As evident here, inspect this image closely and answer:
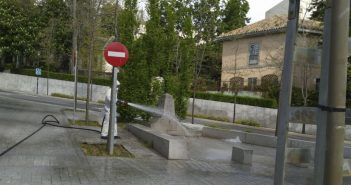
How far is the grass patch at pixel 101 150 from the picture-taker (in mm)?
10834

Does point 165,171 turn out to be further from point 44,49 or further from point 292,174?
point 44,49

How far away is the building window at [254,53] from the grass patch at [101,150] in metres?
29.2

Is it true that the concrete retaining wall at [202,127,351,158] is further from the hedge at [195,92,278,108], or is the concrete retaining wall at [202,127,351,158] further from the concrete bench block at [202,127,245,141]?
the hedge at [195,92,278,108]

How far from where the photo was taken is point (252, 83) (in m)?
38.8

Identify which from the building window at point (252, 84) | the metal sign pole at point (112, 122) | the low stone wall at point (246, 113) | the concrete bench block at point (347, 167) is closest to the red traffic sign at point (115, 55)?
the metal sign pole at point (112, 122)

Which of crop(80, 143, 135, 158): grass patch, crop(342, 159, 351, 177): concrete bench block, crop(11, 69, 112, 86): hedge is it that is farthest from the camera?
crop(11, 69, 112, 86): hedge

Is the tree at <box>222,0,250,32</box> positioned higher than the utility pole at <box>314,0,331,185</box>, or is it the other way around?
the tree at <box>222,0,250,32</box>

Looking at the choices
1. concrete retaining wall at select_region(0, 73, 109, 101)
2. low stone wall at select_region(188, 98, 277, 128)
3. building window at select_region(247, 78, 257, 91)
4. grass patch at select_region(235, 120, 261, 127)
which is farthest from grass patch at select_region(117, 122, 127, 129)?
concrete retaining wall at select_region(0, 73, 109, 101)

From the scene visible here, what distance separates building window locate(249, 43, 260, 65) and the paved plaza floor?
2665 cm

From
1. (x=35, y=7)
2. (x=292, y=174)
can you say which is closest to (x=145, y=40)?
(x=292, y=174)

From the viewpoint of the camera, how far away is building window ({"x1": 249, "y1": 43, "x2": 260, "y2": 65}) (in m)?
40.1

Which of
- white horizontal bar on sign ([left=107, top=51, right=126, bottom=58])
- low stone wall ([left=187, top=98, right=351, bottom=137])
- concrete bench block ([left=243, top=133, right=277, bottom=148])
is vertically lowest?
low stone wall ([left=187, top=98, right=351, bottom=137])

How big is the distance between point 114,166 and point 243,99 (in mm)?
24928

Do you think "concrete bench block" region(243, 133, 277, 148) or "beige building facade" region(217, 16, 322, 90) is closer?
"concrete bench block" region(243, 133, 277, 148)
